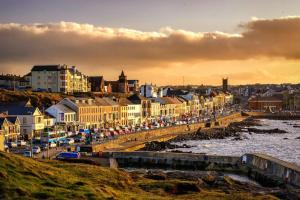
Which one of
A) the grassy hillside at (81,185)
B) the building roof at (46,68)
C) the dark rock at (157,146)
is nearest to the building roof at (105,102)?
the dark rock at (157,146)

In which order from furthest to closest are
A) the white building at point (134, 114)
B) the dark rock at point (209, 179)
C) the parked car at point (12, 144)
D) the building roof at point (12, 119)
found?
the white building at point (134, 114)
the building roof at point (12, 119)
the parked car at point (12, 144)
the dark rock at point (209, 179)

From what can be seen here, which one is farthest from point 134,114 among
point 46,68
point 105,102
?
point 46,68

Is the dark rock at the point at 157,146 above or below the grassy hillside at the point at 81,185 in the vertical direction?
below

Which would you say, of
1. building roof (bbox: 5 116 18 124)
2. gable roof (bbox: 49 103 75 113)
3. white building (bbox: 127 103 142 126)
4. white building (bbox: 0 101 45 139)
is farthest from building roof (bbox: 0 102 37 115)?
white building (bbox: 127 103 142 126)

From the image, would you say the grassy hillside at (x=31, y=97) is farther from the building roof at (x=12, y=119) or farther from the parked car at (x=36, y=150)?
the parked car at (x=36, y=150)

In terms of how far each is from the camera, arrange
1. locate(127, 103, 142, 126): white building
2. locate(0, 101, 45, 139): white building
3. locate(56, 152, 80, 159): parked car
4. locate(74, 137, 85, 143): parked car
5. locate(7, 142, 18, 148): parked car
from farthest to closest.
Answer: locate(127, 103, 142, 126): white building < locate(0, 101, 45, 139): white building < locate(74, 137, 85, 143): parked car < locate(7, 142, 18, 148): parked car < locate(56, 152, 80, 159): parked car

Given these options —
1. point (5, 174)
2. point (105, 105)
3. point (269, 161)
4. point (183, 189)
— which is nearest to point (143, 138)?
point (105, 105)

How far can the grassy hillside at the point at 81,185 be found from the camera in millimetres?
32188

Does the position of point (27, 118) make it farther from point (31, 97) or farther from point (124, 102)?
point (124, 102)

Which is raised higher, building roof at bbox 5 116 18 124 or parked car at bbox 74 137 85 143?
building roof at bbox 5 116 18 124

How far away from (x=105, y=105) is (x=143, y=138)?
58.7 feet

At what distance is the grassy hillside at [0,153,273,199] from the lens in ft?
106

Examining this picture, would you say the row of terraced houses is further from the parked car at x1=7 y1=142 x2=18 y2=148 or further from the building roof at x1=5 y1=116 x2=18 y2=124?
the parked car at x1=7 y1=142 x2=18 y2=148

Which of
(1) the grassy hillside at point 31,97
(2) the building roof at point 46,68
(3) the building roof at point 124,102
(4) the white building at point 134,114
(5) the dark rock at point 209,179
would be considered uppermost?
(2) the building roof at point 46,68
